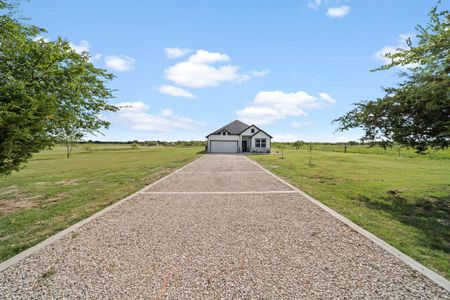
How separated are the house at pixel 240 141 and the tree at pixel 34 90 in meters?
33.0

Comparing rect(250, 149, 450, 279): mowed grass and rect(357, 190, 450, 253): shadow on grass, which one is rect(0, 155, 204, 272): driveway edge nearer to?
rect(250, 149, 450, 279): mowed grass

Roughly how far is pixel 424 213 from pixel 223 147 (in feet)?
111

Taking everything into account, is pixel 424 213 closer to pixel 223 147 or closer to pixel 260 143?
pixel 260 143

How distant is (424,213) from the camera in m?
6.34

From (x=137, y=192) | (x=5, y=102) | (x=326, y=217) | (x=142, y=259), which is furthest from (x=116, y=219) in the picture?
(x=326, y=217)

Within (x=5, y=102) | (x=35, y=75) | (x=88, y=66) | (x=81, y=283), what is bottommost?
(x=81, y=283)

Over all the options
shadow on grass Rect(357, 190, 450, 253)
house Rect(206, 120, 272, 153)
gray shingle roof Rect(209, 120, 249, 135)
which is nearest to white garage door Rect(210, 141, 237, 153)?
house Rect(206, 120, 272, 153)

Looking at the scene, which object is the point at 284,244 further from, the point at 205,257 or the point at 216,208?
the point at 216,208

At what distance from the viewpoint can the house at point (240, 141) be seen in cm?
3897

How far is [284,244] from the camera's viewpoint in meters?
3.93

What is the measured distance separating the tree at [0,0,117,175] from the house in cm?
3300

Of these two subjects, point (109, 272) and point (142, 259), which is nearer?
point (109, 272)

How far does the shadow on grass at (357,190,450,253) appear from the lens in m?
4.45

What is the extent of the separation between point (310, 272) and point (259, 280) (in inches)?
30.0
